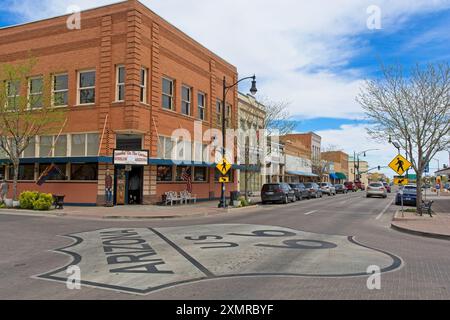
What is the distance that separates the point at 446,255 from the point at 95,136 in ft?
65.1

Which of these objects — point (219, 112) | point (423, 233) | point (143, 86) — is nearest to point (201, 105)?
point (219, 112)

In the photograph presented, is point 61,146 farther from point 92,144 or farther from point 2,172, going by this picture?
point 2,172

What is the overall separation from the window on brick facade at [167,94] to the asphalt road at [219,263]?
45.8 feet

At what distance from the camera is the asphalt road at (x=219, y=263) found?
20.3 ft

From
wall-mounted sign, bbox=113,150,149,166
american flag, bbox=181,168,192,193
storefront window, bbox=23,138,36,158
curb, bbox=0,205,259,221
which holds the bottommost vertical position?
curb, bbox=0,205,259,221

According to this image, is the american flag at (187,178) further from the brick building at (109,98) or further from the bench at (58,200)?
the bench at (58,200)

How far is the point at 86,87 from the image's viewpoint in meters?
24.9

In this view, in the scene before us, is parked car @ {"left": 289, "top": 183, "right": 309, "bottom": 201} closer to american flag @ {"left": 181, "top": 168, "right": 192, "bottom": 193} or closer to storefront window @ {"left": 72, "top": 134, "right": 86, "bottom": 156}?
american flag @ {"left": 181, "top": 168, "right": 192, "bottom": 193}

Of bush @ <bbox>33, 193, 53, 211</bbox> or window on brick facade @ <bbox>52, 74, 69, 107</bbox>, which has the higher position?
window on brick facade @ <bbox>52, 74, 69, 107</bbox>

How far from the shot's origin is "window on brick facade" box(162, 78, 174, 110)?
26.7 meters

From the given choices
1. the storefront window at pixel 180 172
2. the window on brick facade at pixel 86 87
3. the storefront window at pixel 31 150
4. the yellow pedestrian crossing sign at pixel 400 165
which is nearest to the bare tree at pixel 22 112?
the storefront window at pixel 31 150

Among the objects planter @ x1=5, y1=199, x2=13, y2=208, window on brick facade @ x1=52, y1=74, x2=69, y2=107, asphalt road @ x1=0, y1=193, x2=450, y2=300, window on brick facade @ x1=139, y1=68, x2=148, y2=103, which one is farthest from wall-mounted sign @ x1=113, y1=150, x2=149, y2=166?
asphalt road @ x1=0, y1=193, x2=450, y2=300
